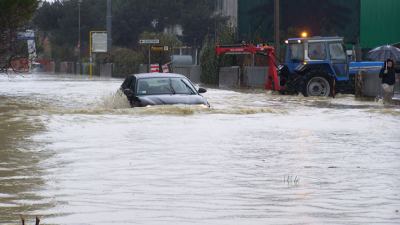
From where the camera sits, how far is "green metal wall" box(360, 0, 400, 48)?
58.8 m

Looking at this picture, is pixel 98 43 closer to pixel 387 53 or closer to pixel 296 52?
pixel 387 53

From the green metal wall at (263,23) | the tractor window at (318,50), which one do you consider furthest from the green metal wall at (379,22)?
the tractor window at (318,50)

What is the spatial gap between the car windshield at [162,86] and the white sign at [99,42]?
59.2 m

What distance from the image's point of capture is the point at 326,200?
9.51 m

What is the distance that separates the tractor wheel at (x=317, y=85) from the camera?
104 ft

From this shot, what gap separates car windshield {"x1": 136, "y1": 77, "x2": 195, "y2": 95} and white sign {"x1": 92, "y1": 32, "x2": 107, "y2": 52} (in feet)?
194

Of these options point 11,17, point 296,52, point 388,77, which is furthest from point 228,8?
point 11,17

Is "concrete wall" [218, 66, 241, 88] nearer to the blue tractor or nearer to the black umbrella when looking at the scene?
the black umbrella

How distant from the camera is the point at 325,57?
3206cm

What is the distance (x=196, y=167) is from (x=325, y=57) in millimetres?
20458

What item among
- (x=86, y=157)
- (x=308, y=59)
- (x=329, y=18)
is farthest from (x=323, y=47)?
(x=329, y=18)

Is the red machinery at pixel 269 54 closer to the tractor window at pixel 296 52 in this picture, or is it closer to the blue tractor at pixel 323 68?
the tractor window at pixel 296 52

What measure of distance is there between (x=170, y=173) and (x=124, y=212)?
2963mm

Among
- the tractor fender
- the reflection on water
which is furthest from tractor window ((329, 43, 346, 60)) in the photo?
the reflection on water
